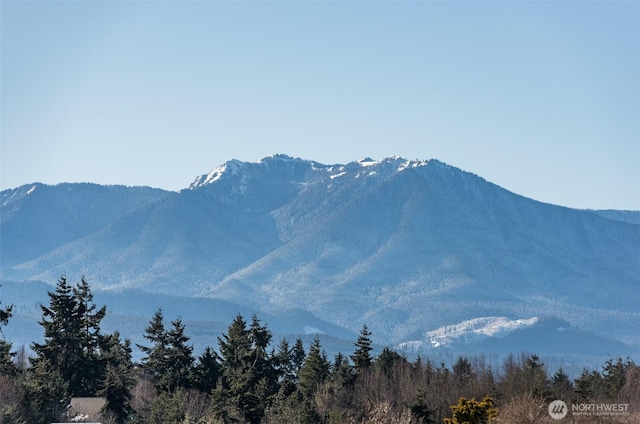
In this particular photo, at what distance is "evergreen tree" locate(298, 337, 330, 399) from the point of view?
9188 centimetres

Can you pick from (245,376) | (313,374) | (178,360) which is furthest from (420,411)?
(178,360)

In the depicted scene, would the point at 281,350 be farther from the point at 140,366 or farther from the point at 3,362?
the point at 3,362

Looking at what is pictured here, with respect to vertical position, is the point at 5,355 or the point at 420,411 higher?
the point at 5,355

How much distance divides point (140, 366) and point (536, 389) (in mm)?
29897

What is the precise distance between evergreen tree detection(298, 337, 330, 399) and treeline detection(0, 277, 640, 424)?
0.28 feet

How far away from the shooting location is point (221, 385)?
289 feet

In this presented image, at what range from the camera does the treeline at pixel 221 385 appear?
7906 cm

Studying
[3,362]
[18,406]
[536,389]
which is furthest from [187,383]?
[536,389]

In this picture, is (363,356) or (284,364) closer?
(363,356)

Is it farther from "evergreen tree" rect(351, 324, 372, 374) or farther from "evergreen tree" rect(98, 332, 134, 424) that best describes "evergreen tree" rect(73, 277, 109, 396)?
"evergreen tree" rect(351, 324, 372, 374)

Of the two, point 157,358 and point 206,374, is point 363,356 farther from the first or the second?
point 157,358

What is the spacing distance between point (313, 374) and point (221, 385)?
324 inches

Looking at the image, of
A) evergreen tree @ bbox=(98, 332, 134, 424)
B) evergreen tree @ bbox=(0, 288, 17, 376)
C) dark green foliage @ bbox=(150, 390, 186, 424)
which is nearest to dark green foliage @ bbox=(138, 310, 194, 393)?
evergreen tree @ bbox=(98, 332, 134, 424)

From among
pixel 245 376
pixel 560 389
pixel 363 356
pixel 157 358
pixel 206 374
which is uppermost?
pixel 363 356
